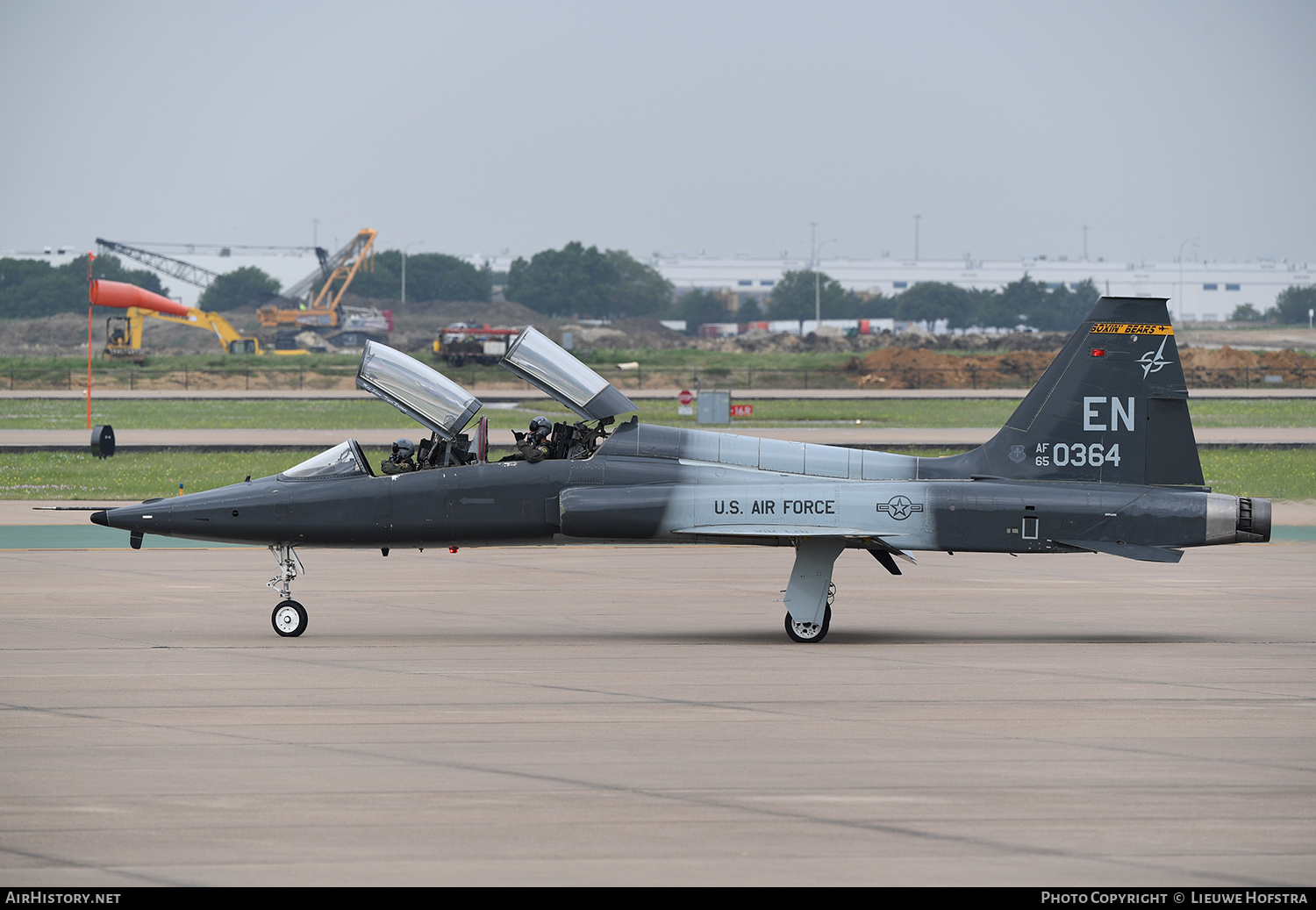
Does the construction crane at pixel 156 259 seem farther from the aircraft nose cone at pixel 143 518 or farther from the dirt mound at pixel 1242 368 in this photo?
the aircraft nose cone at pixel 143 518

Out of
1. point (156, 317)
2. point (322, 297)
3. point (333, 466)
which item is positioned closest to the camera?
point (333, 466)

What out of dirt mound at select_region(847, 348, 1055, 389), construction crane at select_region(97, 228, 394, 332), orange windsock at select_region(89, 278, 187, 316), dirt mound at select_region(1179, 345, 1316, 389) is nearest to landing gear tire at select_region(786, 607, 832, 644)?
orange windsock at select_region(89, 278, 187, 316)

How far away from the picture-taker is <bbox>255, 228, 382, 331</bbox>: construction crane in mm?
141625

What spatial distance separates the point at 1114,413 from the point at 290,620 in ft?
30.8

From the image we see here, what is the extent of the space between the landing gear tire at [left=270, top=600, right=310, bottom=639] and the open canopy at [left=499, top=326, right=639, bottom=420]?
3534 millimetres

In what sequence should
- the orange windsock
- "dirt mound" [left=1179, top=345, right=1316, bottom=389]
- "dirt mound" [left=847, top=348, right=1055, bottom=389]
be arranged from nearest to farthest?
the orange windsock
"dirt mound" [left=847, top=348, right=1055, bottom=389]
"dirt mound" [left=1179, top=345, right=1316, bottom=389]

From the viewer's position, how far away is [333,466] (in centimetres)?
1549

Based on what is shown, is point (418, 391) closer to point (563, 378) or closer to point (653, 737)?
point (563, 378)

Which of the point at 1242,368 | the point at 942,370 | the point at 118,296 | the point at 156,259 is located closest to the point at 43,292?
the point at 156,259

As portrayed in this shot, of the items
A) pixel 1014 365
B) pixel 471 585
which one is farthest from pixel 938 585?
pixel 1014 365

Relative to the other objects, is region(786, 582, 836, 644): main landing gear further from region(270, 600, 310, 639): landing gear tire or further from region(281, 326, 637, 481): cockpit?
region(270, 600, 310, 639): landing gear tire

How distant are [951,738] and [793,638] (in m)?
4.18

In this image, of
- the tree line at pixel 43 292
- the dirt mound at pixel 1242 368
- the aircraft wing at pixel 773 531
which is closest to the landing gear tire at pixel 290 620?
the aircraft wing at pixel 773 531
